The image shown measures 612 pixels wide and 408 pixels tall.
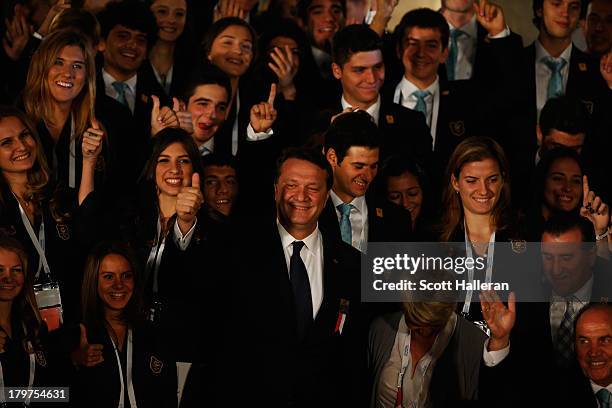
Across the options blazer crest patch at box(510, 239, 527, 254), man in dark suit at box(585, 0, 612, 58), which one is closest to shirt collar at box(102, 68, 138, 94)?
blazer crest patch at box(510, 239, 527, 254)

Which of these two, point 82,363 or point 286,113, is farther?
point 286,113

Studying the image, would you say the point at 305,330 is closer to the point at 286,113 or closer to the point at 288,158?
the point at 288,158

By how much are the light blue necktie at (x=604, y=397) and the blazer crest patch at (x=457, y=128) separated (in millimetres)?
1672

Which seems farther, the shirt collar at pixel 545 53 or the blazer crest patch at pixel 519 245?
the shirt collar at pixel 545 53

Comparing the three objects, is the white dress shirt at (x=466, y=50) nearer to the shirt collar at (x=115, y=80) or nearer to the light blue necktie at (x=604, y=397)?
the shirt collar at (x=115, y=80)

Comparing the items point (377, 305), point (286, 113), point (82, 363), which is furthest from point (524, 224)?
point (82, 363)

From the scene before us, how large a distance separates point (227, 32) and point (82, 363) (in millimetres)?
1940

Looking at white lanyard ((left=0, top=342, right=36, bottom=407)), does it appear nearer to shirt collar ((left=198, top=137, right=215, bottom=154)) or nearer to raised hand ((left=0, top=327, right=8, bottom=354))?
raised hand ((left=0, top=327, right=8, bottom=354))

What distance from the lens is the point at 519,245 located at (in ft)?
22.5

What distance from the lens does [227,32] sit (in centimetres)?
756

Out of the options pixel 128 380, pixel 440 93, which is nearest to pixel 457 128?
pixel 440 93

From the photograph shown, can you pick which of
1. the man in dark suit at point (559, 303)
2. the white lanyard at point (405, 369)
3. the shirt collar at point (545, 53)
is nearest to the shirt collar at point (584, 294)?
the man in dark suit at point (559, 303)

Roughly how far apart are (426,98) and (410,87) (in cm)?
10

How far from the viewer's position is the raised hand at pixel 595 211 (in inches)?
277
